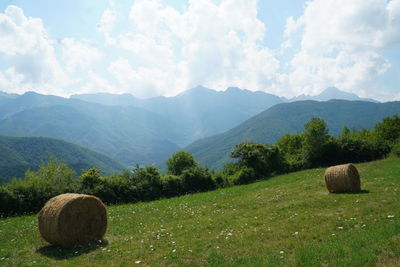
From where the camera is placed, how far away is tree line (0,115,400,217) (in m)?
27.5

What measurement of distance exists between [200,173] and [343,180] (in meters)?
23.5

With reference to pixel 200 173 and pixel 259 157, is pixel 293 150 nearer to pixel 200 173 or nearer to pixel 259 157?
pixel 259 157

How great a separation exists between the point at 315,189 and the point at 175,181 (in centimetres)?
1939

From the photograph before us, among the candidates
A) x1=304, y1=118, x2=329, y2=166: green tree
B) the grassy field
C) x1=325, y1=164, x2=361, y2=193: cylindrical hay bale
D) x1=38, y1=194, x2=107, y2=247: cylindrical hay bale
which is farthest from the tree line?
x1=325, y1=164, x2=361, y2=193: cylindrical hay bale

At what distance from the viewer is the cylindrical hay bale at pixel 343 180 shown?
20.2 metres

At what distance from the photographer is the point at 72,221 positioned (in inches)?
484

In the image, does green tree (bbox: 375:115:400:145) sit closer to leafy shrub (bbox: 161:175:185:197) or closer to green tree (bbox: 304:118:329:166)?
green tree (bbox: 304:118:329:166)

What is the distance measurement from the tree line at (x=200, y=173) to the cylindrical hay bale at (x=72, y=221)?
16104mm

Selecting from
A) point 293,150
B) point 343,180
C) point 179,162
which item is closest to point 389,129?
point 293,150

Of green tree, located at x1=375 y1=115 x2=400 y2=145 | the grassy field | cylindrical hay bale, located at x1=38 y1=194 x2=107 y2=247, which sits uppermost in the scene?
green tree, located at x1=375 y1=115 x2=400 y2=145

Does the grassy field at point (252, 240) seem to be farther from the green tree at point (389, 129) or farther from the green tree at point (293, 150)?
the green tree at point (389, 129)

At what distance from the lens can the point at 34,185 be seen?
90.2 ft

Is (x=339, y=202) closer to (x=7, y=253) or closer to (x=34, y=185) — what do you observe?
(x=7, y=253)

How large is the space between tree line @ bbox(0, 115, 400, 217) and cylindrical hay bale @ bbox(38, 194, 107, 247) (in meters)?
16.1
